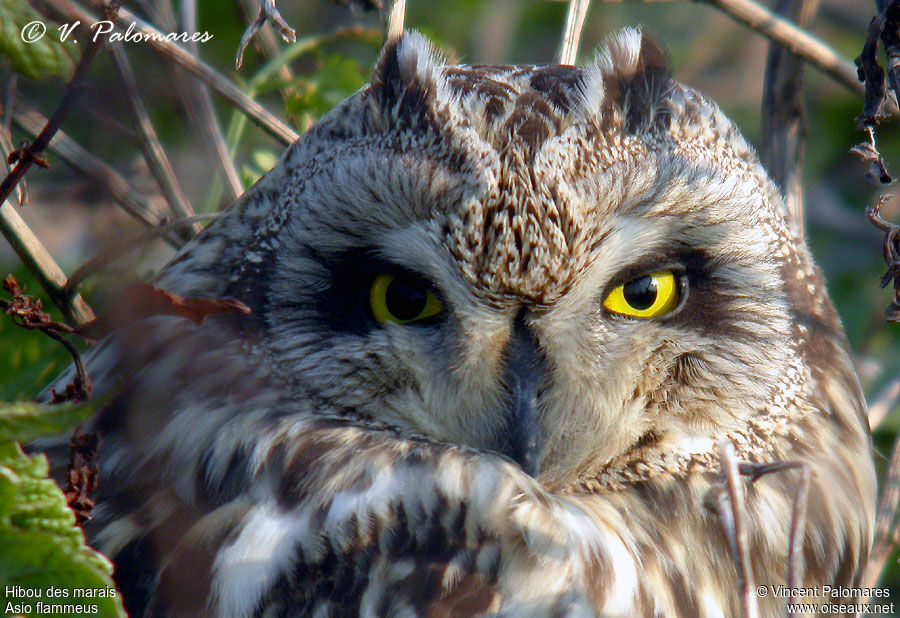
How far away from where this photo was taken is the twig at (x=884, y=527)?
1933 mm

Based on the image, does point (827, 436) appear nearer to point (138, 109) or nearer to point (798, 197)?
point (798, 197)

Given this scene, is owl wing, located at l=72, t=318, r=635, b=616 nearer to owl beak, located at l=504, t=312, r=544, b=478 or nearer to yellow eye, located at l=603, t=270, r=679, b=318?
owl beak, located at l=504, t=312, r=544, b=478

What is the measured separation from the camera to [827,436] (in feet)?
6.35

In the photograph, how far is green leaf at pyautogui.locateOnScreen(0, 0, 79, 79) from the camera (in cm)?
138

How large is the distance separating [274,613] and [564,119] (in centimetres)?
84

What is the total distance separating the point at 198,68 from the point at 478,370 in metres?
0.82

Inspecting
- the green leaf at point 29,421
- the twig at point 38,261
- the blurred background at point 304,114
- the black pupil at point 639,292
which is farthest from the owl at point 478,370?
the green leaf at point 29,421

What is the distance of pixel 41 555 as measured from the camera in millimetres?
1211

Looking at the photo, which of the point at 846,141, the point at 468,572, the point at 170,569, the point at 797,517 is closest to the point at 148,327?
the point at 170,569

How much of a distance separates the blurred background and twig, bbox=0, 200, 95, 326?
0.27 feet

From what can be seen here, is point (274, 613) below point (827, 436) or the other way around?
below

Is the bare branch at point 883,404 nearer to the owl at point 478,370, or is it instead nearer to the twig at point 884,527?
the twig at point 884,527

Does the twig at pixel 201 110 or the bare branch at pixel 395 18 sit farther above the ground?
the bare branch at pixel 395 18

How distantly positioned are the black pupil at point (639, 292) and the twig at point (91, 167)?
0.93 meters
